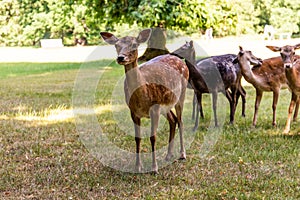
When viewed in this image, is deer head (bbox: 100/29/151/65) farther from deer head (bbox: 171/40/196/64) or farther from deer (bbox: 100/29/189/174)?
deer head (bbox: 171/40/196/64)

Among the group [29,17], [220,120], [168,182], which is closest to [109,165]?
[168,182]

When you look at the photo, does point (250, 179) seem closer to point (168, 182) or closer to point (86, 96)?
point (168, 182)

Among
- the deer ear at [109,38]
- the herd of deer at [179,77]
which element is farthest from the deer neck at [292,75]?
the deer ear at [109,38]

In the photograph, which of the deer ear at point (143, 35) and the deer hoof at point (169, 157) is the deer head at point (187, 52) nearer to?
the deer hoof at point (169, 157)

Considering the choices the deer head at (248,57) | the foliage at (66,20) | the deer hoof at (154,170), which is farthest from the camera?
the foliage at (66,20)

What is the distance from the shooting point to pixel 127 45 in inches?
179

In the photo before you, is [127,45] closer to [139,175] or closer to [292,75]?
[139,175]

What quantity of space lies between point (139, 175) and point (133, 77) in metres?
0.97

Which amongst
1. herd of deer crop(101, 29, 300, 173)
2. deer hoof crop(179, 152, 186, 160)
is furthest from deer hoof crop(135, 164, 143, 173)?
deer hoof crop(179, 152, 186, 160)

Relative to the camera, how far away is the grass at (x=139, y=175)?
14.4ft

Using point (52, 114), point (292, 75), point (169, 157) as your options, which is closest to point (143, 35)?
point (169, 157)

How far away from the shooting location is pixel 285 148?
19.0ft

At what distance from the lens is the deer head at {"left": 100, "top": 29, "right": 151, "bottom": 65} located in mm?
4477

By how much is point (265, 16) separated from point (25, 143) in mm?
38730
